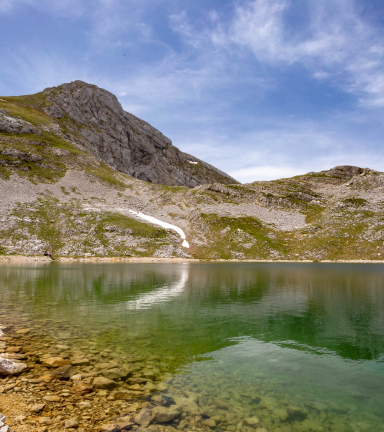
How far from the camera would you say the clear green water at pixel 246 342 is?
10.8 metres

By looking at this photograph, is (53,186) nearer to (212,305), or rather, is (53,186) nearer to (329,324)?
(212,305)

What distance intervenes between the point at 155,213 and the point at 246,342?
13119cm

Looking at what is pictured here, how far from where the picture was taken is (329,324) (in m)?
22.8

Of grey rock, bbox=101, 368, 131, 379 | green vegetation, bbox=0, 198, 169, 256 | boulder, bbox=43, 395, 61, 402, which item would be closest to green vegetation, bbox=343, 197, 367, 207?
green vegetation, bbox=0, 198, 169, 256

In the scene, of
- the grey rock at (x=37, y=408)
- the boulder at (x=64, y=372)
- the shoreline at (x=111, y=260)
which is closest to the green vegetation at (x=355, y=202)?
the shoreline at (x=111, y=260)

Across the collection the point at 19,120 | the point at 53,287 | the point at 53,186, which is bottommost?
the point at 53,287

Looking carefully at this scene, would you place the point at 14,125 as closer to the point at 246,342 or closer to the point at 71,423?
the point at 246,342

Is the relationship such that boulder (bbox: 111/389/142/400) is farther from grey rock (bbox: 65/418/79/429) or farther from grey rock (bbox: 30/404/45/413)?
grey rock (bbox: 30/404/45/413)

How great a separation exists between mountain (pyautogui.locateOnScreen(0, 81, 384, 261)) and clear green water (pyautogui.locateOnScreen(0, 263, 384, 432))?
79574 millimetres

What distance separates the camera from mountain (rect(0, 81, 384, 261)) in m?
113

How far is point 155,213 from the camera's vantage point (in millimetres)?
147625

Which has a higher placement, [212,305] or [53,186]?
[53,186]

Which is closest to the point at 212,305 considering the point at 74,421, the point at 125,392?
the point at 125,392

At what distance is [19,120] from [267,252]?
170m
